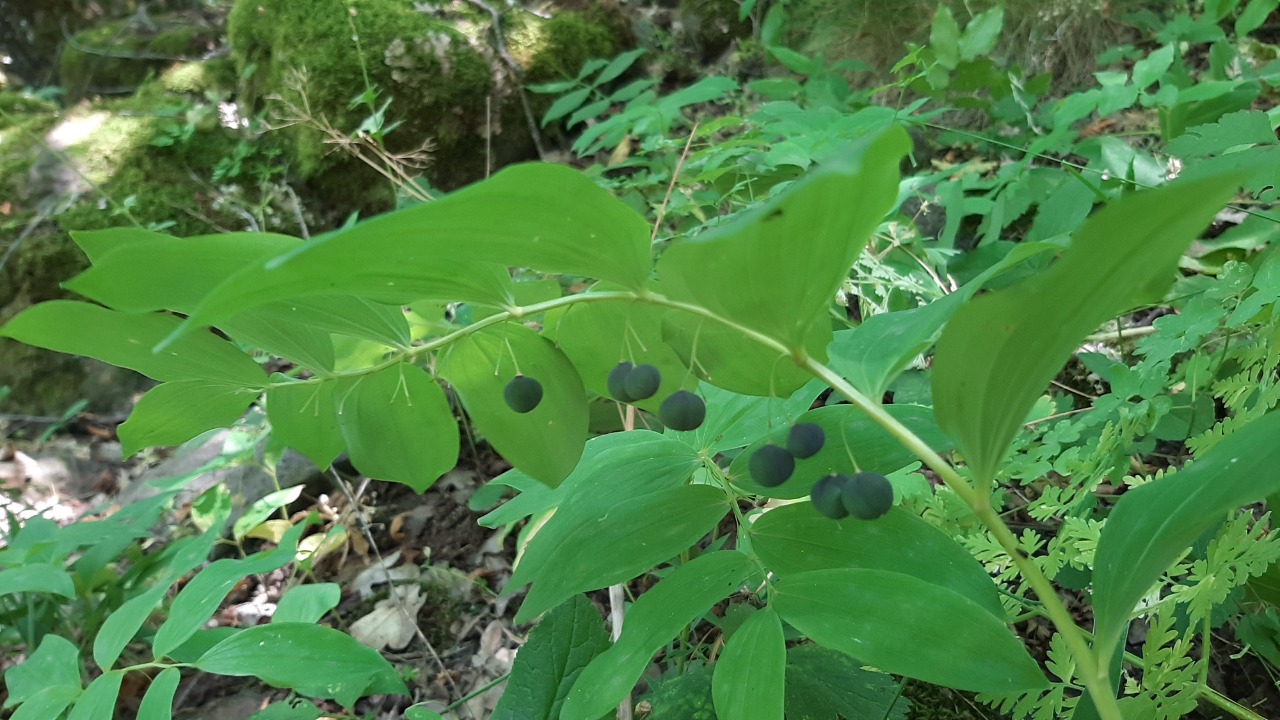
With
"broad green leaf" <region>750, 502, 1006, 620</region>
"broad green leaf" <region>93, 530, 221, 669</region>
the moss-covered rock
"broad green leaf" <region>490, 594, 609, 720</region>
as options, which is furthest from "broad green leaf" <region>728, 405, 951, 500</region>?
the moss-covered rock

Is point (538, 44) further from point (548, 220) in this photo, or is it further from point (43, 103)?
point (548, 220)

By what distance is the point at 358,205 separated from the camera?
5.02 meters

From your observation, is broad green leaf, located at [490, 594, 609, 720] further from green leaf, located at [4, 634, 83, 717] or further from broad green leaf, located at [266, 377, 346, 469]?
green leaf, located at [4, 634, 83, 717]

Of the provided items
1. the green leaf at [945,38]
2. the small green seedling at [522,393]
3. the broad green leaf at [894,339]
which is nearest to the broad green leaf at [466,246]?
the small green seedling at [522,393]

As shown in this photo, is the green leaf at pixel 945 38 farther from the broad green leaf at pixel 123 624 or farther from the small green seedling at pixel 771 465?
the broad green leaf at pixel 123 624

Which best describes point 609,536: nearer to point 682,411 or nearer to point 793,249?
point 682,411

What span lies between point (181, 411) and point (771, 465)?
0.87 metres

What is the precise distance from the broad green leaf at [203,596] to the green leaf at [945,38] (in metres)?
2.92

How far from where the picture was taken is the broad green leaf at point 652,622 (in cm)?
93

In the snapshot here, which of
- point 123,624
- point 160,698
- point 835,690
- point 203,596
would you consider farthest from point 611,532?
point 123,624

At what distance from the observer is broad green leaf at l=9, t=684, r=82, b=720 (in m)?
1.48

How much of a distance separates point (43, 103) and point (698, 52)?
5.98 metres

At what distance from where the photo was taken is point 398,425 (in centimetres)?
112

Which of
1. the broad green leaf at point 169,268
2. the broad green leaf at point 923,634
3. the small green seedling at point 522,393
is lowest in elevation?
the broad green leaf at point 923,634
